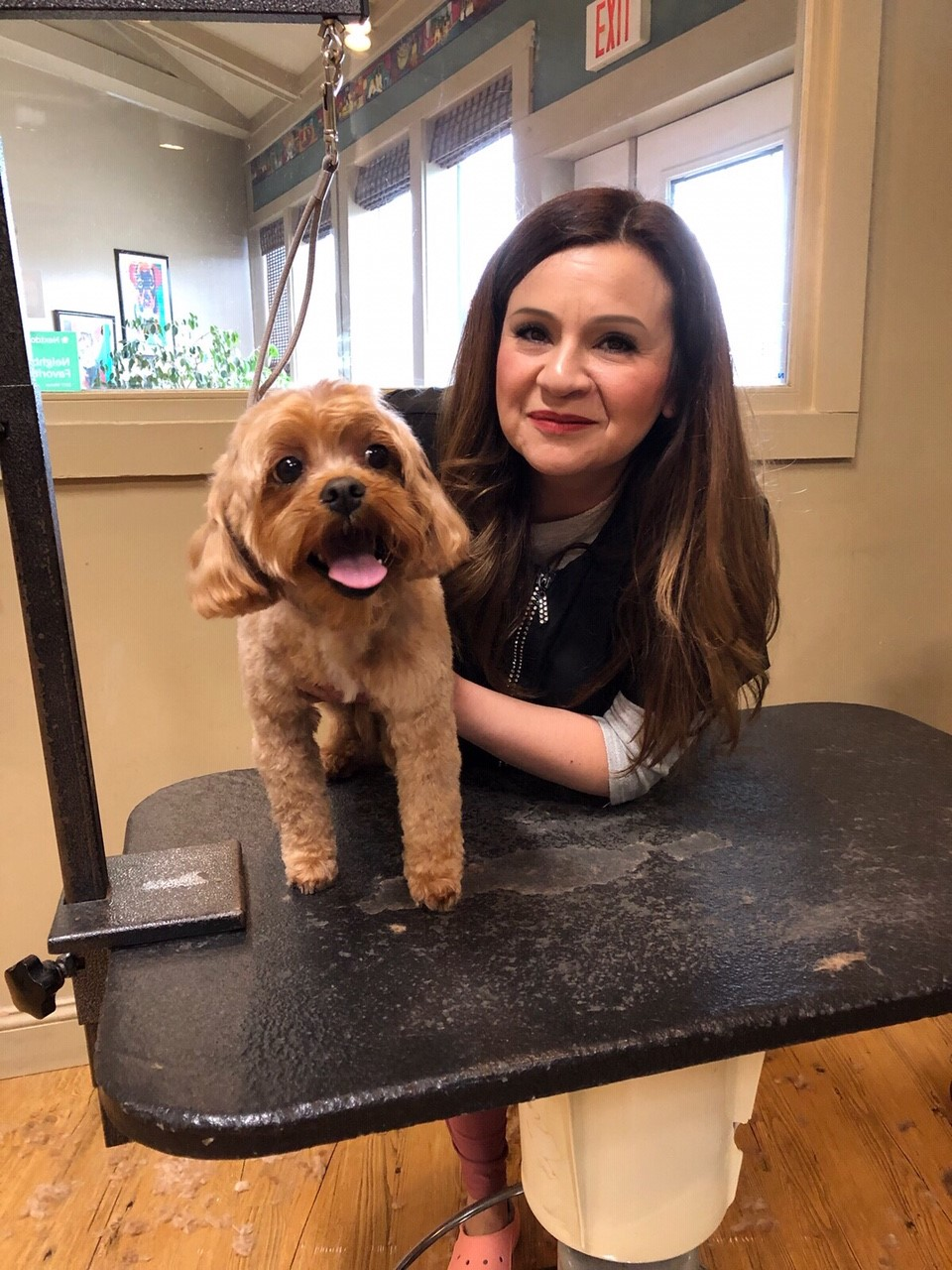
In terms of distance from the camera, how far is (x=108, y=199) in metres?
1.43

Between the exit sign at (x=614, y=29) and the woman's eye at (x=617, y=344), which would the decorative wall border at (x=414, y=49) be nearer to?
the exit sign at (x=614, y=29)

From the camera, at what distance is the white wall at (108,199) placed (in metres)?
1.37

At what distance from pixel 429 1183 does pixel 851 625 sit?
4.31ft

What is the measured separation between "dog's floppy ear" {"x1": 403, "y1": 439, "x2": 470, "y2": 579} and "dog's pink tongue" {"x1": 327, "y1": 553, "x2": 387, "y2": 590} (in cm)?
5

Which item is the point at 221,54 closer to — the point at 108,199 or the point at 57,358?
the point at 108,199

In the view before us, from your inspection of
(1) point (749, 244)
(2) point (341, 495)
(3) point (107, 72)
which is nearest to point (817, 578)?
(1) point (749, 244)

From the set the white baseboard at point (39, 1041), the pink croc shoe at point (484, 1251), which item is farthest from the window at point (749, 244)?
the white baseboard at point (39, 1041)

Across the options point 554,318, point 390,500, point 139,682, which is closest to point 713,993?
point 390,500

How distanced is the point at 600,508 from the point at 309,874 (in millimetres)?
575

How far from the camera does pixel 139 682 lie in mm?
1540

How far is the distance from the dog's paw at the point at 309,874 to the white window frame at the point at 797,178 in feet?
2.65

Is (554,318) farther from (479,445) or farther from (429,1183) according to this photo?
(429,1183)

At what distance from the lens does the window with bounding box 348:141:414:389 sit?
5.43ft

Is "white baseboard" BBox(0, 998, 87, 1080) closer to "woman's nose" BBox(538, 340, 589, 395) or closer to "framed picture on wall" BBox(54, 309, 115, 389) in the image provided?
"framed picture on wall" BBox(54, 309, 115, 389)
